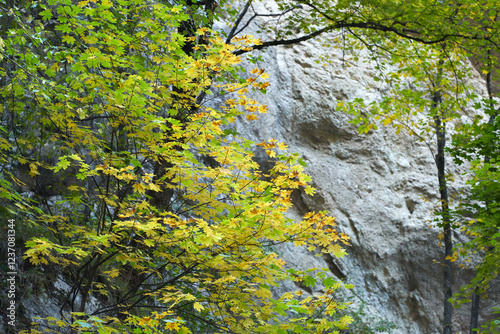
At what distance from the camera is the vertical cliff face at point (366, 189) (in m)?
11.7

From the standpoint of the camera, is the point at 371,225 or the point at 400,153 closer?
the point at 371,225

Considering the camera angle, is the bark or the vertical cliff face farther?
the vertical cliff face

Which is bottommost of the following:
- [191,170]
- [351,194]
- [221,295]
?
[221,295]

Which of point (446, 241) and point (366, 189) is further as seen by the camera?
point (366, 189)

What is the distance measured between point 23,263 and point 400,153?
1181 centimetres

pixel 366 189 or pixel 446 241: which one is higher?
pixel 366 189

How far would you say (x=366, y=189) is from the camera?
12484mm

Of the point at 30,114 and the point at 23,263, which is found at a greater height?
the point at 30,114

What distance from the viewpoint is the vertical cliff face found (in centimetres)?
1170

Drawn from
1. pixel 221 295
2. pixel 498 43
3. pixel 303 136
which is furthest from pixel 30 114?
→ pixel 303 136

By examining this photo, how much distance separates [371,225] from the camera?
12.0 meters

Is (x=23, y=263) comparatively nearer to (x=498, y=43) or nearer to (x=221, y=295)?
(x=221, y=295)

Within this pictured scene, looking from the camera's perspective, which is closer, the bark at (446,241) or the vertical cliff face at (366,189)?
the bark at (446,241)

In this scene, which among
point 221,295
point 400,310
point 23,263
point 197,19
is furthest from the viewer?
point 400,310
